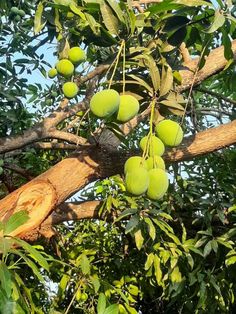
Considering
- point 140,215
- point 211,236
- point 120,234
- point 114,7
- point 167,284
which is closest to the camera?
point 114,7

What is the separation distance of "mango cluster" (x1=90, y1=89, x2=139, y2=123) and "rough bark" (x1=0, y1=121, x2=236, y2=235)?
1.69 feet

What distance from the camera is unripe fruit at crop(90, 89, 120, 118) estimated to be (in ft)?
4.00

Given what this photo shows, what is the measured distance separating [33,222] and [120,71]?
539 mm

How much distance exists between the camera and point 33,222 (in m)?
1.77

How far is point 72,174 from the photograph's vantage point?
182 centimetres

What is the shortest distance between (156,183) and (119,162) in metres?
0.60

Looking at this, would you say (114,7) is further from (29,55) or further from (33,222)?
(29,55)

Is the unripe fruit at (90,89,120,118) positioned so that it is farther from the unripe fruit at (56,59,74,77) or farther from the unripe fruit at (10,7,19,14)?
the unripe fruit at (10,7,19,14)

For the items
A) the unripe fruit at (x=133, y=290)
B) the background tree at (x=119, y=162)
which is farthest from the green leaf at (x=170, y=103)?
the unripe fruit at (x=133, y=290)

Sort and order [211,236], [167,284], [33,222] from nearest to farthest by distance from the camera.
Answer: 1. [33,222]
2. [211,236]
3. [167,284]

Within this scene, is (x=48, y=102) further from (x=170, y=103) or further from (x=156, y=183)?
(x=156, y=183)

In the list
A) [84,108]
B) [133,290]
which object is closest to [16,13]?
[84,108]

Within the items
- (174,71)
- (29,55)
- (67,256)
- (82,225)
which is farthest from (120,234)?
(174,71)

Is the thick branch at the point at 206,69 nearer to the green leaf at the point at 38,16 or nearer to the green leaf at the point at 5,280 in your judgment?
the green leaf at the point at 38,16
